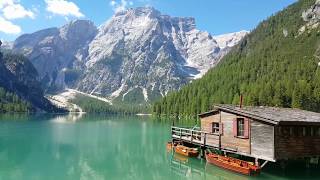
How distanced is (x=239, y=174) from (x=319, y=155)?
9.73 m

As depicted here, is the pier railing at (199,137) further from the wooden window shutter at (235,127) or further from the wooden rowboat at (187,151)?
the wooden window shutter at (235,127)

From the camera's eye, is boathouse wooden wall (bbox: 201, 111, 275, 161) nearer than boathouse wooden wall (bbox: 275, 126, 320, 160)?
No

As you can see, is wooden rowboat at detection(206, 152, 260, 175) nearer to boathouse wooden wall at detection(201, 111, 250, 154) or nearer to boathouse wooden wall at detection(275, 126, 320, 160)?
boathouse wooden wall at detection(201, 111, 250, 154)

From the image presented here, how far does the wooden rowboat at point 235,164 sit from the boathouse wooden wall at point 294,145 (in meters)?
2.97

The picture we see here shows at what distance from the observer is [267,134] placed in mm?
44188

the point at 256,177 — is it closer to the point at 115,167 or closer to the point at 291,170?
the point at 291,170

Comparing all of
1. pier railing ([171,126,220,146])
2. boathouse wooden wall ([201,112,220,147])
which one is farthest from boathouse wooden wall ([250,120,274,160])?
boathouse wooden wall ([201,112,220,147])

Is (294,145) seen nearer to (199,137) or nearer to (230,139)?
(230,139)

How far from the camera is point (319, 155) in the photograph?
47094mm

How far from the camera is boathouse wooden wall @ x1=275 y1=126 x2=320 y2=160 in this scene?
143 feet

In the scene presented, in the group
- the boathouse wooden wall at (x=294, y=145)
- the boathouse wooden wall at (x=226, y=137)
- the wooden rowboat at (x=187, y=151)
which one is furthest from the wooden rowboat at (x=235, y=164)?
the wooden rowboat at (x=187, y=151)

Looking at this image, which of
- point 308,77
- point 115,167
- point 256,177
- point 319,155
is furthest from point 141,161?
point 308,77

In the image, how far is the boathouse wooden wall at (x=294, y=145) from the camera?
1716 inches

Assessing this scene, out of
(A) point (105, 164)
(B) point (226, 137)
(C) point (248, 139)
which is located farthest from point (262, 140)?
(A) point (105, 164)
